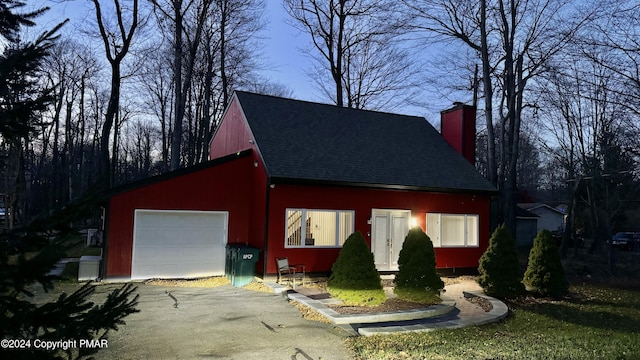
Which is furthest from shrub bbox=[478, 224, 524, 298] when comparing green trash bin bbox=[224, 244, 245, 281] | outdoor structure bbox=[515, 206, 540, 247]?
outdoor structure bbox=[515, 206, 540, 247]

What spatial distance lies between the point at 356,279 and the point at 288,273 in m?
3.67

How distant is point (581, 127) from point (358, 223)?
17440 millimetres

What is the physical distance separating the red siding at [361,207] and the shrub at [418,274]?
3.65 meters

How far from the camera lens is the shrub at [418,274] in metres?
9.16

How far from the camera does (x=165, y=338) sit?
650cm

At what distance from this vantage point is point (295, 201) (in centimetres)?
1229

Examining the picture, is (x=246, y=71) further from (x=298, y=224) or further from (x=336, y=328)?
(x=336, y=328)

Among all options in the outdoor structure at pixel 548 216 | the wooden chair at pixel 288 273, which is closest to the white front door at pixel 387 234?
the wooden chair at pixel 288 273

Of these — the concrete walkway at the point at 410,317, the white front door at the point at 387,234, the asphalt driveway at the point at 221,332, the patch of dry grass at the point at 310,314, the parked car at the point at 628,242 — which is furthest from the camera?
the parked car at the point at 628,242

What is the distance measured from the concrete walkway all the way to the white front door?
354cm

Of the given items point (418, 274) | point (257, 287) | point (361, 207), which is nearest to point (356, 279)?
point (418, 274)

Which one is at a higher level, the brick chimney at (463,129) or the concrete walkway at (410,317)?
the brick chimney at (463,129)

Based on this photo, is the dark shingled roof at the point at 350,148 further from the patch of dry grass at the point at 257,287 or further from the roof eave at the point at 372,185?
the patch of dry grass at the point at 257,287

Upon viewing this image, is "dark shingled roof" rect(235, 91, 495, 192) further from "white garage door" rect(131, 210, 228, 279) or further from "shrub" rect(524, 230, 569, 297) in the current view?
"shrub" rect(524, 230, 569, 297)
